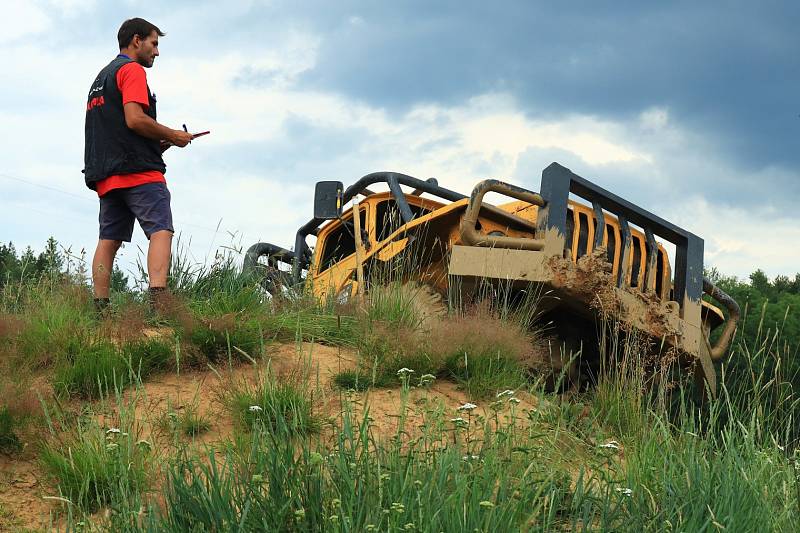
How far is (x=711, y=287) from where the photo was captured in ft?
29.1

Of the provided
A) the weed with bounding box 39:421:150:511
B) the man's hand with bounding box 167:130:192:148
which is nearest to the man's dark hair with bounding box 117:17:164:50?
the man's hand with bounding box 167:130:192:148

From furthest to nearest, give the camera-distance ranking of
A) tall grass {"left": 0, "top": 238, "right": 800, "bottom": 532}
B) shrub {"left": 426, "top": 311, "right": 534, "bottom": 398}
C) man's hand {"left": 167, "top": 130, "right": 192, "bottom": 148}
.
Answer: man's hand {"left": 167, "top": 130, "right": 192, "bottom": 148} < shrub {"left": 426, "top": 311, "right": 534, "bottom": 398} < tall grass {"left": 0, "top": 238, "right": 800, "bottom": 532}

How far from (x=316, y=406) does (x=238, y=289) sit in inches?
88.8

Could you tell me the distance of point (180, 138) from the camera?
21.4 feet

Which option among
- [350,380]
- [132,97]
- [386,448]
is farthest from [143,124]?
[386,448]

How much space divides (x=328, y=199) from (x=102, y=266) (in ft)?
5.42

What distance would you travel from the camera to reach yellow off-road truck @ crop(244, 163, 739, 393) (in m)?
7.08

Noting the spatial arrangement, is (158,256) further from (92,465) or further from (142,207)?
(92,465)

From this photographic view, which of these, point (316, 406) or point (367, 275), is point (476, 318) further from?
point (367, 275)

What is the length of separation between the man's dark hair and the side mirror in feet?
5.21

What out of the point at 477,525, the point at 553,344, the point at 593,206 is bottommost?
the point at 477,525

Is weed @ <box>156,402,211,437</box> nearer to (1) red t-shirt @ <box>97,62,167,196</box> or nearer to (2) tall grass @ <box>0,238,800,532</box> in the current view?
(2) tall grass @ <box>0,238,800,532</box>

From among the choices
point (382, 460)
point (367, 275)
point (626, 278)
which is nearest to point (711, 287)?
point (626, 278)

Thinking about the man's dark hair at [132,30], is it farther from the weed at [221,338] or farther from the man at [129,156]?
the weed at [221,338]
